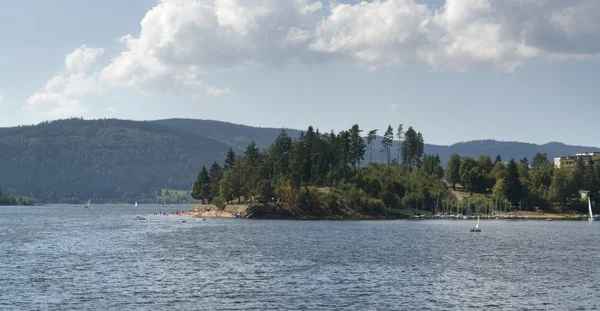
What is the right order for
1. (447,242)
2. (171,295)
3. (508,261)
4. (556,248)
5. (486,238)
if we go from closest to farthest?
(171,295), (508,261), (556,248), (447,242), (486,238)

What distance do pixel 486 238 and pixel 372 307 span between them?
93751mm

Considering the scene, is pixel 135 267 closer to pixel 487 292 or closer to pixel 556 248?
pixel 487 292

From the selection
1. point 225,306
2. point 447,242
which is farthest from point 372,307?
point 447,242

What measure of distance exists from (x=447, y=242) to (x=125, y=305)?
8334 centimetres

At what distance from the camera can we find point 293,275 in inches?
3000

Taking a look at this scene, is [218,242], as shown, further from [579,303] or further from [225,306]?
[579,303]

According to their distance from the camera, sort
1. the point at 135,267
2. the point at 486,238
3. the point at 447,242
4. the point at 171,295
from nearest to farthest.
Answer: the point at 171,295 → the point at 135,267 → the point at 447,242 → the point at 486,238

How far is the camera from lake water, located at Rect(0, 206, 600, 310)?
59969mm

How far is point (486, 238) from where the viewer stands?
14462cm

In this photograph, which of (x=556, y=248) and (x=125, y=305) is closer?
(x=125, y=305)

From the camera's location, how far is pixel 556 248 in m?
119

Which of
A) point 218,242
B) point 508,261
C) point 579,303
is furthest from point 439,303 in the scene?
point 218,242

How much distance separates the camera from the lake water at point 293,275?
59969 millimetres

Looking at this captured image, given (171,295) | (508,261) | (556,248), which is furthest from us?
(556,248)
